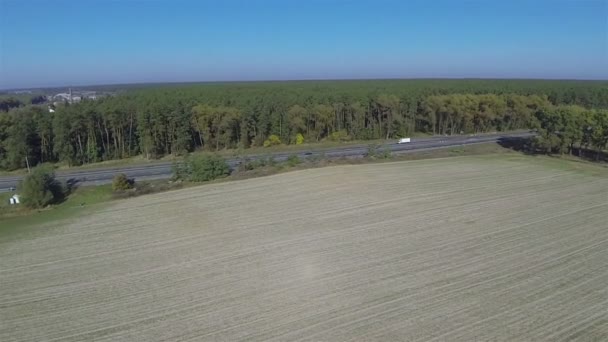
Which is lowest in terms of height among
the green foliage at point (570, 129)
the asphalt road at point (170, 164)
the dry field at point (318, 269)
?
the dry field at point (318, 269)

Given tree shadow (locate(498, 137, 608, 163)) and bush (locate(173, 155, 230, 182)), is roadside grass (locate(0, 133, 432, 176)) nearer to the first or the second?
bush (locate(173, 155, 230, 182))

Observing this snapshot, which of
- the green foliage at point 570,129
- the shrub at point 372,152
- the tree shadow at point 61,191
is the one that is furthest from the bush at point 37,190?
the green foliage at point 570,129

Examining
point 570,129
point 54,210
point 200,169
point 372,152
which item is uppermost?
point 570,129

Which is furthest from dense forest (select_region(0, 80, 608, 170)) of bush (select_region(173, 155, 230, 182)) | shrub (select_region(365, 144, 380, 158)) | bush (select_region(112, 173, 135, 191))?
bush (select_region(112, 173, 135, 191))

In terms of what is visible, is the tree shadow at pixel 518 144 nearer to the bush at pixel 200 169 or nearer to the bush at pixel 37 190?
the bush at pixel 200 169

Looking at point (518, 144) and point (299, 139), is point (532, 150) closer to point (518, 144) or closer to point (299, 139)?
point (518, 144)

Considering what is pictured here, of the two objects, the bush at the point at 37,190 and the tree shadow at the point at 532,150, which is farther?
the tree shadow at the point at 532,150

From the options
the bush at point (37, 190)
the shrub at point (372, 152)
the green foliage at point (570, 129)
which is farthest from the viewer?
the shrub at point (372, 152)

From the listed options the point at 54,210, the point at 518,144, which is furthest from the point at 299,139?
the point at 54,210
